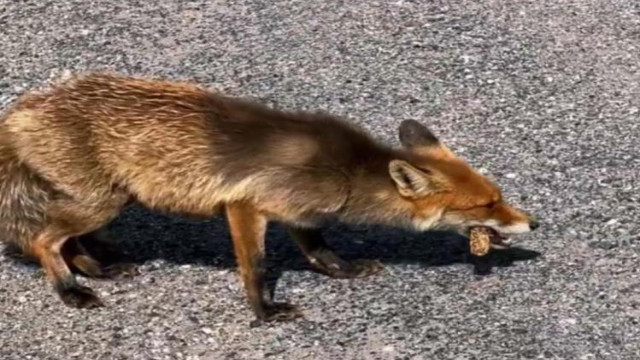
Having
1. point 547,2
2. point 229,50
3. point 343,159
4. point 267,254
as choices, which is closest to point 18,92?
point 229,50

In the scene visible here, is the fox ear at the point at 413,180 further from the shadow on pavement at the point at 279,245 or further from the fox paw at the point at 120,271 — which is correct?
the fox paw at the point at 120,271

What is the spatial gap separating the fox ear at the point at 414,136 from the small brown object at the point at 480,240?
0.44 meters

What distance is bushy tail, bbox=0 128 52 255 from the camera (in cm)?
630

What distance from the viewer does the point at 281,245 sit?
22.6 ft

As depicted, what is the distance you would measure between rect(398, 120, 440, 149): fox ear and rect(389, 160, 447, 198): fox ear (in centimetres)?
27

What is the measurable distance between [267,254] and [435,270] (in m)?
0.81

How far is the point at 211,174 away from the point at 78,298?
2.76ft

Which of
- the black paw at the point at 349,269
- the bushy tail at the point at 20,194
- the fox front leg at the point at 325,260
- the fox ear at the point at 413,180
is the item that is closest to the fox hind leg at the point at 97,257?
the bushy tail at the point at 20,194

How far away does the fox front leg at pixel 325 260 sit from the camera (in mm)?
6570

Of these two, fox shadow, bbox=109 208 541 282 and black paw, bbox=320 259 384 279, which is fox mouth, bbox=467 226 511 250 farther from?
black paw, bbox=320 259 384 279

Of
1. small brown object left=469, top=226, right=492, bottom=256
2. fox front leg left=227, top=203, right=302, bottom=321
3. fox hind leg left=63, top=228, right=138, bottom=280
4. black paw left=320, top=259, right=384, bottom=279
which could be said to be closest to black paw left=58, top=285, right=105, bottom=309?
fox hind leg left=63, top=228, right=138, bottom=280

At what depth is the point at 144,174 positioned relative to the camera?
615 centimetres

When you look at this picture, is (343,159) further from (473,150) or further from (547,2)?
(547,2)

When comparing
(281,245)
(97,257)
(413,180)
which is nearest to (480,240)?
(413,180)
